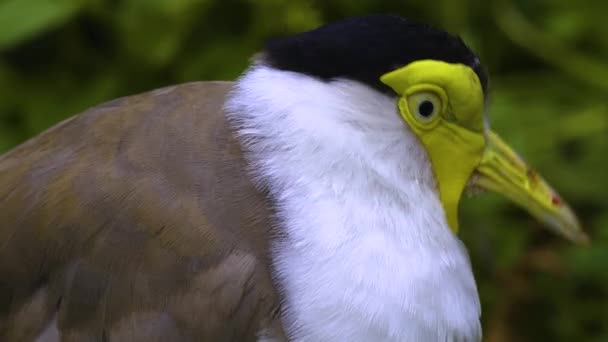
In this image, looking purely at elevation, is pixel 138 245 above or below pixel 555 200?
above

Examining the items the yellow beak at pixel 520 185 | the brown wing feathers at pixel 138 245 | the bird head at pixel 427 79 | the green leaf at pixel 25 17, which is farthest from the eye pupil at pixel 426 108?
the green leaf at pixel 25 17

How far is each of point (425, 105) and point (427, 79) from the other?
0.05m

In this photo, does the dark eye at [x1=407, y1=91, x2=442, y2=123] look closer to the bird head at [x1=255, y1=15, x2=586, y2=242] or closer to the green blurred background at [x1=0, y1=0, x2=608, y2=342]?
the bird head at [x1=255, y1=15, x2=586, y2=242]

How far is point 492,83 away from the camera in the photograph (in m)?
2.68

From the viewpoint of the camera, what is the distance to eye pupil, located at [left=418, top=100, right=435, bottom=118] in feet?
5.42

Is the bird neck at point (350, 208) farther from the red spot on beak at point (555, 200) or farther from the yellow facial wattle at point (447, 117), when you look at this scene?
the red spot on beak at point (555, 200)

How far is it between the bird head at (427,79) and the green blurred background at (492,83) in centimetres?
64

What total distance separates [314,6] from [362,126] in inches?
35.9

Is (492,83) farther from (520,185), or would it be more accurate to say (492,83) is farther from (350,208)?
(350,208)

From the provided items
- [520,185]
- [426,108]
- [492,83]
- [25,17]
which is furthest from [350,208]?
[492,83]

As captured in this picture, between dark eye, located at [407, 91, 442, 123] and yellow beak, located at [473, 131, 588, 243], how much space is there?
0.17 meters

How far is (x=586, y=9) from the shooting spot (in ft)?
9.24

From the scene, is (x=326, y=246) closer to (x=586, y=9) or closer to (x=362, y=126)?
(x=362, y=126)

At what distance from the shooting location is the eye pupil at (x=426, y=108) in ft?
5.42
